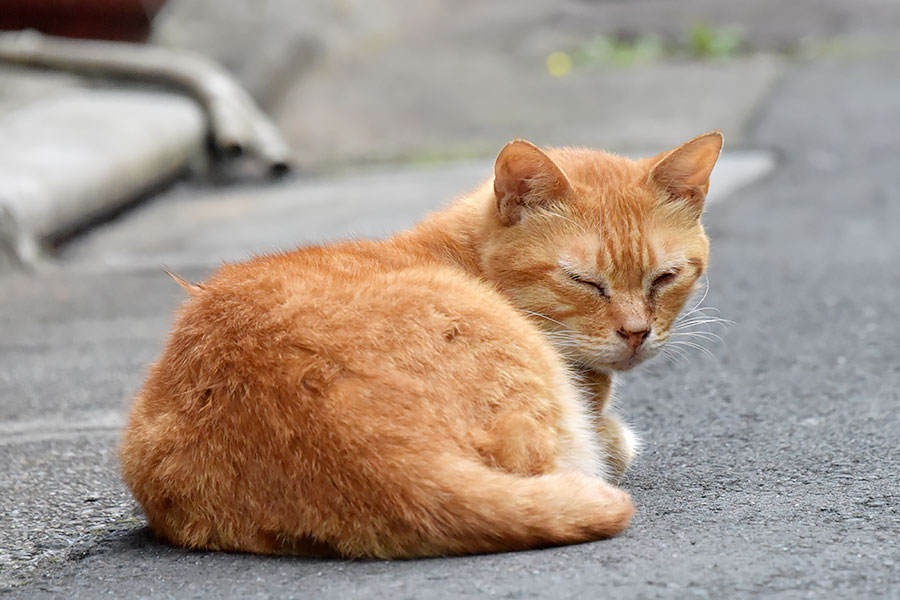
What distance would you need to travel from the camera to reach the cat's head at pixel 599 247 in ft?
9.53

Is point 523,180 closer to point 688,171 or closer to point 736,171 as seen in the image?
point 688,171

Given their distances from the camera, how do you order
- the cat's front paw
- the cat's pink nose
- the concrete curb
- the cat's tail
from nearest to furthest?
the cat's tail < the cat's pink nose < the cat's front paw < the concrete curb

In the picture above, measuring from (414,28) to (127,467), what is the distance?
10306 millimetres

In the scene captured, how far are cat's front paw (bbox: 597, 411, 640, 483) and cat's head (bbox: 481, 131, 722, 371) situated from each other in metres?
0.16

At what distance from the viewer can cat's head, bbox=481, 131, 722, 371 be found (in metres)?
2.91

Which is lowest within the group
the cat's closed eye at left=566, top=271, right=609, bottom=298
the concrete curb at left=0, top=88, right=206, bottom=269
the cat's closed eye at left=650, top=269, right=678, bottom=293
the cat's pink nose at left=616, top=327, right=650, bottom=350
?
the concrete curb at left=0, top=88, right=206, bottom=269

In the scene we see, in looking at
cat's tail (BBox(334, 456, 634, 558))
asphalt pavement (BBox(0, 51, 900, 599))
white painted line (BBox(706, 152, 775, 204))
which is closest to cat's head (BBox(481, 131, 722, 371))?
asphalt pavement (BBox(0, 51, 900, 599))

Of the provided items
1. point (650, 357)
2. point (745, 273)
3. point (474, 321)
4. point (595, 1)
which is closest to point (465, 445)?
point (474, 321)

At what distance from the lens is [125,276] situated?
6352 mm

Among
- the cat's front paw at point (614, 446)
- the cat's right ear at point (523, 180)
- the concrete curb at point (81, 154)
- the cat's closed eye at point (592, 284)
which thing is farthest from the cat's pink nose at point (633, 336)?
the concrete curb at point (81, 154)

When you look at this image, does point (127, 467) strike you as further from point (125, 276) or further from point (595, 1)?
point (595, 1)

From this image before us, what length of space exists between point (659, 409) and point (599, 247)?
1161 millimetres

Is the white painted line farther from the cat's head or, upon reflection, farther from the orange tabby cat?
the orange tabby cat

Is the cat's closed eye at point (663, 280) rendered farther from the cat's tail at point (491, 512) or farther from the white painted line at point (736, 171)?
the white painted line at point (736, 171)
